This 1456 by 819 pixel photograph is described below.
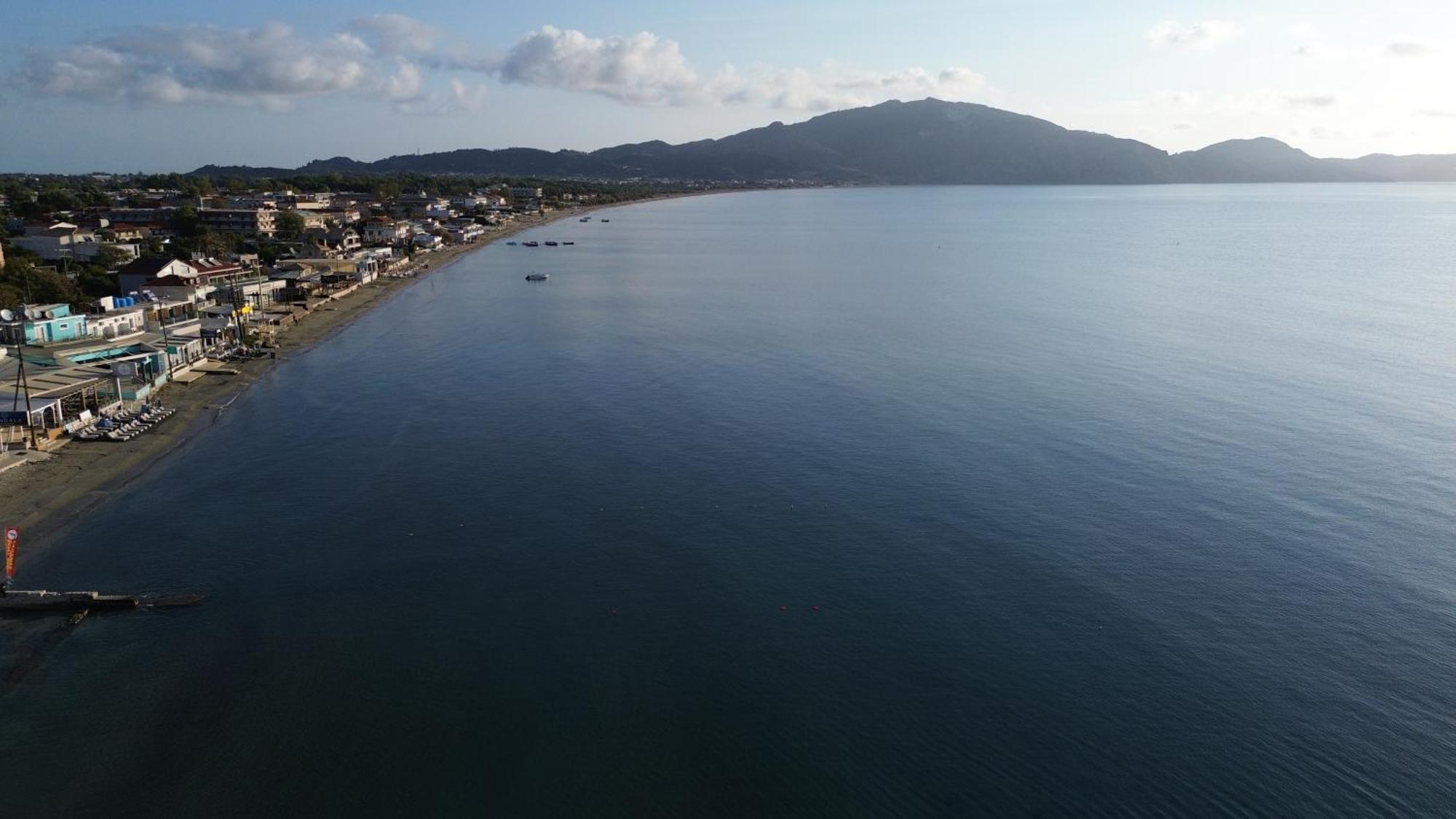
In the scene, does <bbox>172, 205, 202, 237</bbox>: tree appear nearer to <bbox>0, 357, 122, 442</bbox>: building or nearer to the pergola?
<bbox>0, 357, 122, 442</bbox>: building

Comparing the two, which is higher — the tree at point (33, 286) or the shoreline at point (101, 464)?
the tree at point (33, 286)

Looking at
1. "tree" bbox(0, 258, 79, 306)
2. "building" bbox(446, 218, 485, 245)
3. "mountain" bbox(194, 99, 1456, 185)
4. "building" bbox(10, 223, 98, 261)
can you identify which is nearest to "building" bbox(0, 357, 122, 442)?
"tree" bbox(0, 258, 79, 306)

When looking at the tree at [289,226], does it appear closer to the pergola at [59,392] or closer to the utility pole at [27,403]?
the pergola at [59,392]

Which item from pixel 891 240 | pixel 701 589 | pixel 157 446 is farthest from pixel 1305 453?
pixel 891 240

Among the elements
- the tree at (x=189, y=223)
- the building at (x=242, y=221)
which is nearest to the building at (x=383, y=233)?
the building at (x=242, y=221)

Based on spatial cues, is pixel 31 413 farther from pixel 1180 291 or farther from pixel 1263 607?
pixel 1180 291

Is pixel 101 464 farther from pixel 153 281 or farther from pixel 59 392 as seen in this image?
pixel 153 281

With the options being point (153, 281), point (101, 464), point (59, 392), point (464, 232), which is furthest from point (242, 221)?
point (101, 464)
